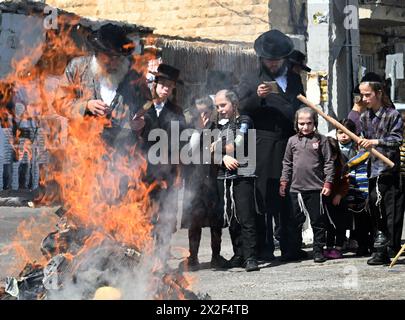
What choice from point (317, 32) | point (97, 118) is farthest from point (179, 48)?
point (97, 118)

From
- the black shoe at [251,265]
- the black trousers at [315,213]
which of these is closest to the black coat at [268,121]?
the black trousers at [315,213]

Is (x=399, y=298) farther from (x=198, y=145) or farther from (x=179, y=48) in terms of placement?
Answer: (x=179, y=48)

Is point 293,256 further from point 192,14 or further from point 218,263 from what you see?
point 192,14

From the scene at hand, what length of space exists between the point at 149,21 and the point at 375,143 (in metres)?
13.6

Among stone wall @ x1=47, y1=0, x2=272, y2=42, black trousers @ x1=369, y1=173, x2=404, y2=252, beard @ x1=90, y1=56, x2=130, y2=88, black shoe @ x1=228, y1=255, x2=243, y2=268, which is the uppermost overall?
stone wall @ x1=47, y1=0, x2=272, y2=42

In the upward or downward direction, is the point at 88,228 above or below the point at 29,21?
below

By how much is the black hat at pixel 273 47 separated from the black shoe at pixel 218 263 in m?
2.21

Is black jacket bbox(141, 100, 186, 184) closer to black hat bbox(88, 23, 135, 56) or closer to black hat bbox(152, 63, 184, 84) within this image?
black hat bbox(152, 63, 184, 84)

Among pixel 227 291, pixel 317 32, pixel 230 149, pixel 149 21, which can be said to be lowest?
pixel 227 291

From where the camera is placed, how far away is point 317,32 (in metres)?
11.8

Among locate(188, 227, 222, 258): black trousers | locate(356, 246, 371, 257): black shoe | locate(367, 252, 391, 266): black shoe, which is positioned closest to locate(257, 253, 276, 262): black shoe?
locate(188, 227, 222, 258): black trousers

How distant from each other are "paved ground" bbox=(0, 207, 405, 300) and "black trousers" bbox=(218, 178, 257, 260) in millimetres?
265

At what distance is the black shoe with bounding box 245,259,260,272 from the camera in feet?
29.5

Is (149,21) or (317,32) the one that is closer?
(317,32)
